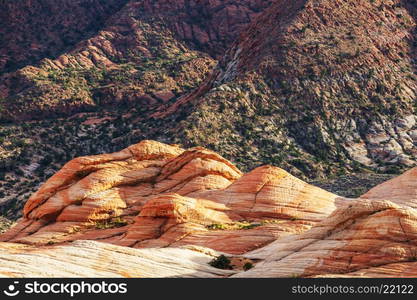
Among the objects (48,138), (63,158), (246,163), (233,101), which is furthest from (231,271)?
(48,138)

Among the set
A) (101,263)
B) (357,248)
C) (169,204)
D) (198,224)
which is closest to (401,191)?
(198,224)

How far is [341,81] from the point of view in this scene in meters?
132

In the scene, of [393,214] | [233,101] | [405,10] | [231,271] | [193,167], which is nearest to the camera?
[393,214]

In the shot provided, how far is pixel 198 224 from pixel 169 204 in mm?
2486

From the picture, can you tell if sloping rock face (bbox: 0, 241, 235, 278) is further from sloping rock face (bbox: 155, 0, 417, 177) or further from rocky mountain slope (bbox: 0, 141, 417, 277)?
sloping rock face (bbox: 155, 0, 417, 177)

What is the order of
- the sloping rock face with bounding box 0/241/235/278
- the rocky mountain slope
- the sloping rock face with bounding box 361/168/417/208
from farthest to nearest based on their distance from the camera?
the sloping rock face with bounding box 361/168/417/208 < the rocky mountain slope < the sloping rock face with bounding box 0/241/235/278

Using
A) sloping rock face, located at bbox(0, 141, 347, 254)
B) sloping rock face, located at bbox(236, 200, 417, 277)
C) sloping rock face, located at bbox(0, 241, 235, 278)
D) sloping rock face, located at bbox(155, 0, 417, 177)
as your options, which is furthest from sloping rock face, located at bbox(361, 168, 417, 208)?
sloping rock face, located at bbox(155, 0, 417, 177)

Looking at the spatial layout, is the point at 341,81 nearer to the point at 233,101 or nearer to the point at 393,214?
the point at 233,101

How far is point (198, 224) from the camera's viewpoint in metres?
46.6

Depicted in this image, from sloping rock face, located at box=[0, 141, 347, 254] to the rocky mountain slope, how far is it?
0.27 ft

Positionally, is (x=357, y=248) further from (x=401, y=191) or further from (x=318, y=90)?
(x=318, y=90)

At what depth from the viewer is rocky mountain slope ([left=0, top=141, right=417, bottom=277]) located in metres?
31.6

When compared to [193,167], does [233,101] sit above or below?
above

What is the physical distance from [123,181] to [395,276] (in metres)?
29.6
